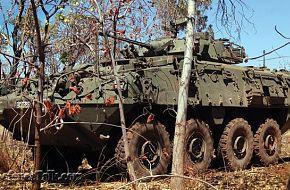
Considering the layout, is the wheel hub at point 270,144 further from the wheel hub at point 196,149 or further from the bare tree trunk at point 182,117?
the bare tree trunk at point 182,117

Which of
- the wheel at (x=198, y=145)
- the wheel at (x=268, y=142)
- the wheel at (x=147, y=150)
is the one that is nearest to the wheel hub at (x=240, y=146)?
the wheel at (x=268, y=142)

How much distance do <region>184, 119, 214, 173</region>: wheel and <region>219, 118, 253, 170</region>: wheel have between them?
364mm

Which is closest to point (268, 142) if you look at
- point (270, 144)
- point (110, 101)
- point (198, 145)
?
point (270, 144)

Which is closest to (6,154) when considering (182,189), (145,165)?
(145,165)

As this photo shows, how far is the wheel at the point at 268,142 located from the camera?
35.9 feet

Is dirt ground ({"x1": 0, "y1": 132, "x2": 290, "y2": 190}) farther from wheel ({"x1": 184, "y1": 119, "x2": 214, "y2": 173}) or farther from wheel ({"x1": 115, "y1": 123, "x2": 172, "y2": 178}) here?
wheel ({"x1": 184, "y1": 119, "x2": 214, "y2": 173})

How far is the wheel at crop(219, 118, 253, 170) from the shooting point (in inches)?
398

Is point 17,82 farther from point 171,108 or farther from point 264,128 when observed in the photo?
point 264,128

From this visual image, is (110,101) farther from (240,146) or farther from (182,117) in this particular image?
(240,146)

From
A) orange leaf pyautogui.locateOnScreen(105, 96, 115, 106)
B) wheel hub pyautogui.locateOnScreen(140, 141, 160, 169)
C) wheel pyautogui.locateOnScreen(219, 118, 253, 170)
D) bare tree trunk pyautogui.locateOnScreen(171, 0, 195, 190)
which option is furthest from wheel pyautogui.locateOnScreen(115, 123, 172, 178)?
bare tree trunk pyautogui.locateOnScreen(171, 0, 195, 190)

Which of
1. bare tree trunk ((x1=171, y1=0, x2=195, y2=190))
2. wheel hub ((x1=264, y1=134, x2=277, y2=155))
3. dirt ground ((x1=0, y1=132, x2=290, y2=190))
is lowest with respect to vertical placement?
dirt ground ((x1=0, y1=132, x2=290, y2=190))

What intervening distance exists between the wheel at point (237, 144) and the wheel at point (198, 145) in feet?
1.19

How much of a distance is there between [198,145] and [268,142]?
7.86 ft

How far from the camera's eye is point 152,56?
10430 millimetres
